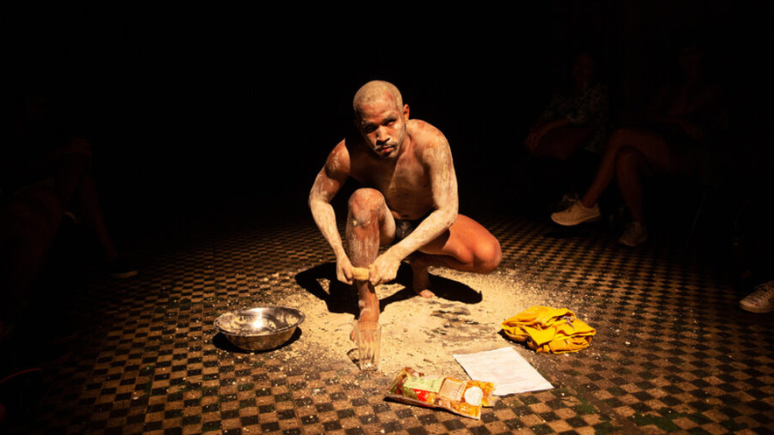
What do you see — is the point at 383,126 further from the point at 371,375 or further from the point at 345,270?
the point at 371,375

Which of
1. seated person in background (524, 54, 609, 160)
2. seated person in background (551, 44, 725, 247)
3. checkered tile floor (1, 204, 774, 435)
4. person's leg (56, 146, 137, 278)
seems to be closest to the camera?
checkered tile floor (1, 204, 774, 435)

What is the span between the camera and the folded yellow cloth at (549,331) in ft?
A: 6.61

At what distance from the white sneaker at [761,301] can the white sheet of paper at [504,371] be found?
123 cm

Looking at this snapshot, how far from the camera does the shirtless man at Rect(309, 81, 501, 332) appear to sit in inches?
78.5

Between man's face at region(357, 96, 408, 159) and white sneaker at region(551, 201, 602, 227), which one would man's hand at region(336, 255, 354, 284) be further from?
white sneaker at region(551, 201, 602, 227)

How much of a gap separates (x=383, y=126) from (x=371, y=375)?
0.94 m

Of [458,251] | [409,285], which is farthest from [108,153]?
[458,251]

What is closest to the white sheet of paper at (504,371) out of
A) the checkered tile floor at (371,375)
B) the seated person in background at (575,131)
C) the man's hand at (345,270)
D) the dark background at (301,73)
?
the checkered tile floor at (371,375)

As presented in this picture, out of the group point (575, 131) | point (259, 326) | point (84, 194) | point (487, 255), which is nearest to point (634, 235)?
point (575, 131)

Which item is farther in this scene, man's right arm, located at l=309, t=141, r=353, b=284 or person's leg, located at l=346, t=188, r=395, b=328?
man's right arm, located at l=309, t=141, r=353, b=284

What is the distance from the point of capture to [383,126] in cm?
199

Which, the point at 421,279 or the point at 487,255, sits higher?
the point at 487,255

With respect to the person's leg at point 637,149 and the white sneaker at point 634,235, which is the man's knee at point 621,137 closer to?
the person's leg at point 637,149

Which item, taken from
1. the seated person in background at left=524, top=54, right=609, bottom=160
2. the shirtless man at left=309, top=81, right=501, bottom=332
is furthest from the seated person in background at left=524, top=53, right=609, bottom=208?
the shirtless man at left=309, top=81, right=501, bottom=332
